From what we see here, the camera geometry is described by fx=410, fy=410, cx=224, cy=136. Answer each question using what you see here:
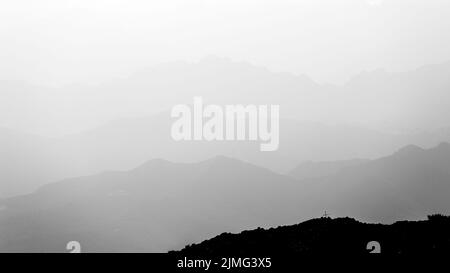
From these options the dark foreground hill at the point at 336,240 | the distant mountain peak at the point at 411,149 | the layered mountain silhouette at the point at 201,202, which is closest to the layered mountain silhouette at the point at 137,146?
the distant mountain peak at the point at 411,149

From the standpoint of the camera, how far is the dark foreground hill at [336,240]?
16266 millimetres

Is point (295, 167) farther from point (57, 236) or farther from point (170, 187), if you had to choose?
point (57, 236)

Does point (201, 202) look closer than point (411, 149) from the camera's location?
No

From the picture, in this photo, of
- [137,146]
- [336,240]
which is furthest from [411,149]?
[336,240]

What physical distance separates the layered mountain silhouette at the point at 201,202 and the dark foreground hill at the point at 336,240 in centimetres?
11048

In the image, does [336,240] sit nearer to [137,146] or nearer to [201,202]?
[201,202]

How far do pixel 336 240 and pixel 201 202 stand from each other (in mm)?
165188

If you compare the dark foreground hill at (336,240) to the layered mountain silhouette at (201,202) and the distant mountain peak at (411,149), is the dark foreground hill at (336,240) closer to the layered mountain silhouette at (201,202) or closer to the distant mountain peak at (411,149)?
the layered mountain silhouette at (201,202)

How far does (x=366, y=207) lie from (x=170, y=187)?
91294 mm

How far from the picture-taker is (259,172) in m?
178

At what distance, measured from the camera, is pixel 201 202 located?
591ft
